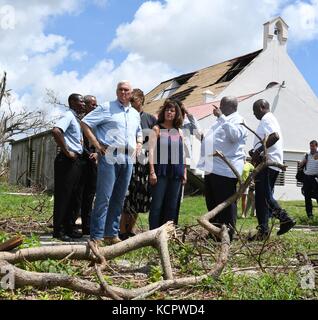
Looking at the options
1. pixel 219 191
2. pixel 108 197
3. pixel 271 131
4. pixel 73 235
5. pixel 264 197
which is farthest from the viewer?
pixel 271 131

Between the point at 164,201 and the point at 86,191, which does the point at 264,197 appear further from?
the point at 86,191

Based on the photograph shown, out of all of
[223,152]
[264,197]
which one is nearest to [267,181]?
[264,197]

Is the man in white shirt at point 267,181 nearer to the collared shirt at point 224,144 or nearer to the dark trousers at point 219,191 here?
the collared shirt at point 224,144

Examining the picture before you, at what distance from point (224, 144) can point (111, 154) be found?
1581 millimetres

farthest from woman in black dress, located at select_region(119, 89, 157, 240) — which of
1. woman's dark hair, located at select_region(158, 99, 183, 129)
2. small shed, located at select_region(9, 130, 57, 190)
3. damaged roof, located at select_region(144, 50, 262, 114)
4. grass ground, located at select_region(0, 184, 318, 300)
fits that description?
damaged roof, located at select_region(144, 50, 262, 114)

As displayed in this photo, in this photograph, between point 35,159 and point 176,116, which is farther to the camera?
point 35,159

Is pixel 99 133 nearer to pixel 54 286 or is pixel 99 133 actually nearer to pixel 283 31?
pixel 54 286

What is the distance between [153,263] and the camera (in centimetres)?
464

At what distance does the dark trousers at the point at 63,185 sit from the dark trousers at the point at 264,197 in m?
2.19

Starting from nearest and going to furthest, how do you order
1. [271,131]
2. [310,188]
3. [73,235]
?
[73,235] < [271,131] < [310,188]

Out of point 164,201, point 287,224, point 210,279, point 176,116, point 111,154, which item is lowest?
point 210,279

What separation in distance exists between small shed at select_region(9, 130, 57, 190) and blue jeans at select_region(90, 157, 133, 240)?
1290cm

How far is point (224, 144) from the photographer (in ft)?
22.2
